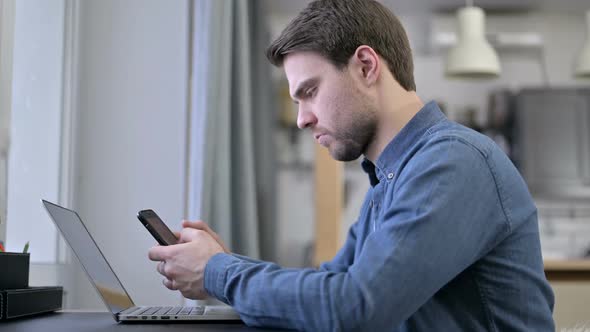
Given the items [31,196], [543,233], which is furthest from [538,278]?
[543,233]

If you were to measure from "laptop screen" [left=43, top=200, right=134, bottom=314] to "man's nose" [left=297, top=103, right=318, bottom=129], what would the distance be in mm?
382

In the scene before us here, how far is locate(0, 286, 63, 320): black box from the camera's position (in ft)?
3.43

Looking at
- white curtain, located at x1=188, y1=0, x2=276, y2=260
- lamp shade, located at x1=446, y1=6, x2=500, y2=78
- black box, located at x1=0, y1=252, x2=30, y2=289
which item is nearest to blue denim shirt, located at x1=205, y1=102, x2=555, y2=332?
black box, located at x1=0, y1=252, x2=30, y2=289

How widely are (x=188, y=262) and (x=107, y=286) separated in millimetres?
231

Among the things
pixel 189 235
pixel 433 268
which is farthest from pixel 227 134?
pixel 433 268

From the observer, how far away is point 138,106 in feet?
7.57

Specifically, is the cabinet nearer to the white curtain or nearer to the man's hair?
the white curtain

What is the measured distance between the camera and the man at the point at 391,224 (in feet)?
2.83

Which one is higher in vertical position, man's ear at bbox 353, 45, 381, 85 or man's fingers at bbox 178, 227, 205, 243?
man's ear at bbox 353, 45, 381, 85

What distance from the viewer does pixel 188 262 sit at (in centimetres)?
101

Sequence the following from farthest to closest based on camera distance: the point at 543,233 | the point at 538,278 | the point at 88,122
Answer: the point at 543,233
the point at 88,122
the point at 538,278

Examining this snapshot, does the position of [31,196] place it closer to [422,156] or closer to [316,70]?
[316,70]

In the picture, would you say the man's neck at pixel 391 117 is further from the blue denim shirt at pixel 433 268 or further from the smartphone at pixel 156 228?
the smartphone at pixel 156 228

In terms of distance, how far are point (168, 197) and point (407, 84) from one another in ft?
4.22
